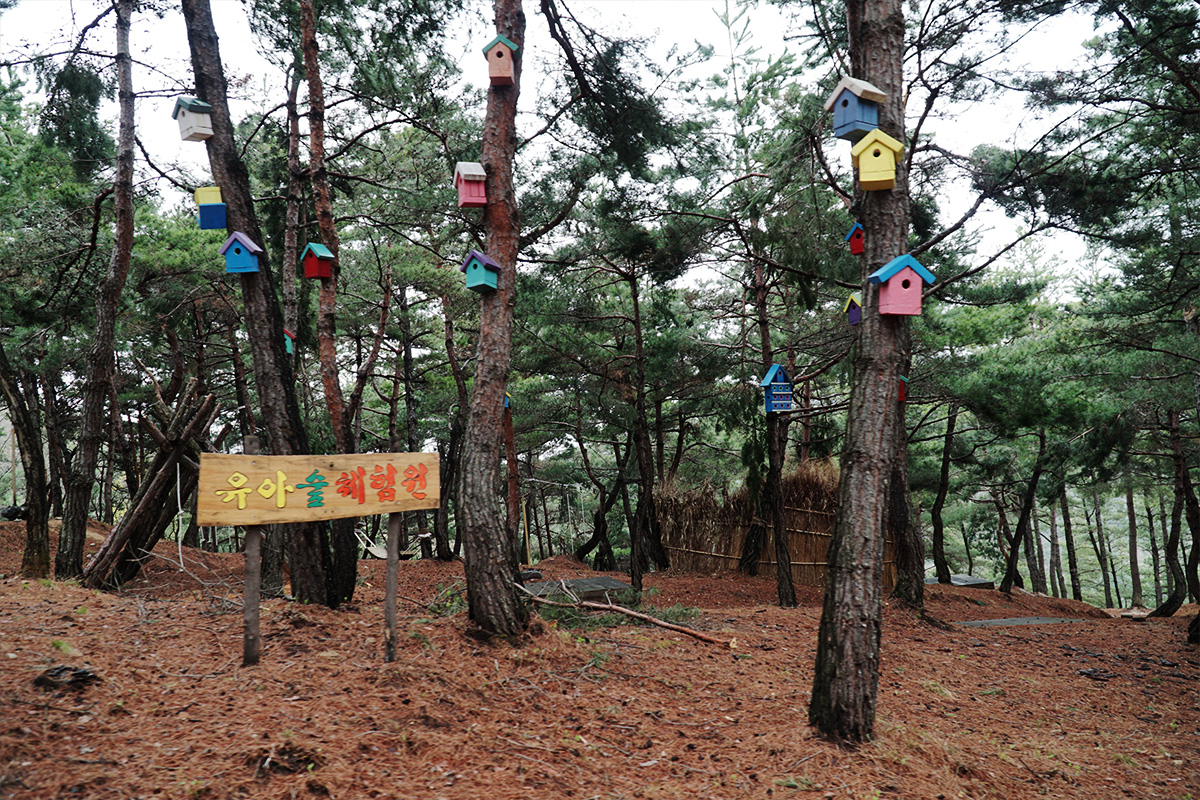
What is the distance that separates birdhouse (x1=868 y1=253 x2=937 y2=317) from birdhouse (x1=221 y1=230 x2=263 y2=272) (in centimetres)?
437

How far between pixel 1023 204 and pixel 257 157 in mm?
9748

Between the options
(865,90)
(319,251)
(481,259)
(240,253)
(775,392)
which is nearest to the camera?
(865,90)

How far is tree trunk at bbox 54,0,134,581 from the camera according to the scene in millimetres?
6449

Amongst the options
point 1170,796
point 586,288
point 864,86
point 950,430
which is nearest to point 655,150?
point 864,86

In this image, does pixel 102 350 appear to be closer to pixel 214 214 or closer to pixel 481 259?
pixel 214 214

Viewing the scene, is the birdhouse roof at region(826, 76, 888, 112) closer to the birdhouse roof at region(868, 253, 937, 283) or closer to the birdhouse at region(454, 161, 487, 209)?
the birdhouse roof at region(868, 253, 937, 283)

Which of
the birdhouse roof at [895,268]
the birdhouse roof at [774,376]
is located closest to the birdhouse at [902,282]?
the birdhouse roof at [895,268]

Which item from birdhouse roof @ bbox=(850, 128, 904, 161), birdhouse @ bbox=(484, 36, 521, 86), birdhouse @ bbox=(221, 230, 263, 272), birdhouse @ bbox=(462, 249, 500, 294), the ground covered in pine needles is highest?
birdhouse @ bbox=(484, 36, 521, 86)

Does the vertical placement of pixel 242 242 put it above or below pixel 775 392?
above

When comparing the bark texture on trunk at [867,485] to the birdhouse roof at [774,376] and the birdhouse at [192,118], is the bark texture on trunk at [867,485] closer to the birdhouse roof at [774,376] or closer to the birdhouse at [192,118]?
the birdhouse roof at [774,376]

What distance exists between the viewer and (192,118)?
4.97 meters

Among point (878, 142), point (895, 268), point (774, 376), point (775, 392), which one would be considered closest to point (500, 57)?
point (878, 142)

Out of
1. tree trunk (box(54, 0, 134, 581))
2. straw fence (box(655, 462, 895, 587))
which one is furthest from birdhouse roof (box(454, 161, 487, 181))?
straw fence (box(655, 462, 895, 587))

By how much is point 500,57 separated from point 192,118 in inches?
93.6
